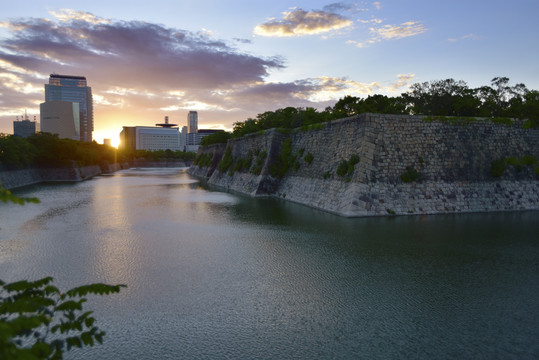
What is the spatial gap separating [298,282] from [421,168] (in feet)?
68.1

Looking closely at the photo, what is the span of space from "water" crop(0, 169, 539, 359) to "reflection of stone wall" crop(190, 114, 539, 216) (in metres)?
3.27

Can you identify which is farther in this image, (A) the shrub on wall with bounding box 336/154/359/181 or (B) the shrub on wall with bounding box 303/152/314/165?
(B) the shrub on wall with bounding box 303/152/314/165

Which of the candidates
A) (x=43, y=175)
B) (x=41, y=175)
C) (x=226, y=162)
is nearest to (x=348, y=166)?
(x=226, y=162)

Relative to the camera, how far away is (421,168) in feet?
96.2

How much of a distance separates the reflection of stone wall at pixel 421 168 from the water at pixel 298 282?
3274 millimetres

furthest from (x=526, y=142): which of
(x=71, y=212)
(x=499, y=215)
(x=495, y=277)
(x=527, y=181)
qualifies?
(x=71, y=212)

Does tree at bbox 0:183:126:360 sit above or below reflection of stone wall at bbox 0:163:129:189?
above

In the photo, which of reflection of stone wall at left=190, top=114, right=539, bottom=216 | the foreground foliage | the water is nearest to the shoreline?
the water

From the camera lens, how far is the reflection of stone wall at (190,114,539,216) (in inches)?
1097

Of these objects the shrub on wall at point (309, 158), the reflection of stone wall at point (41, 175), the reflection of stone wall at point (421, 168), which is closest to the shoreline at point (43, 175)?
the reflection of stone wall at point (41, 175)

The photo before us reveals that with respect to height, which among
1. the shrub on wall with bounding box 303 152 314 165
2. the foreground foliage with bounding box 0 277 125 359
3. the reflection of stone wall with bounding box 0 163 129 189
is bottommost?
the reflection of stone wall with bounding box 0 163 129 189

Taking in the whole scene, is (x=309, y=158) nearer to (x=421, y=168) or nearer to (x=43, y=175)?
(x=421, y=168)

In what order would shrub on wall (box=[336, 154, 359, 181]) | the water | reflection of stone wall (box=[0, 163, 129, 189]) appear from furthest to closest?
reflection of stone wall (box=[0, 163, 129, 189]), shrub on wall (box=[336, 154, 359, 181]), the water

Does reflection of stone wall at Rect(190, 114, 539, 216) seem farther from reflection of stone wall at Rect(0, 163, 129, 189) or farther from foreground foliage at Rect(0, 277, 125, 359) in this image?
reflection of stone wall at Rect(0, 163, 129, 189)
